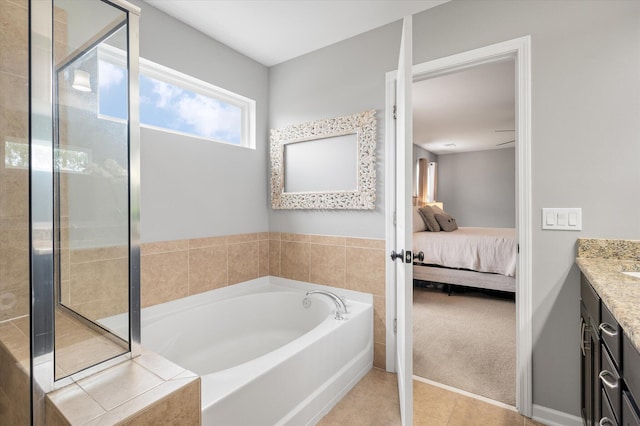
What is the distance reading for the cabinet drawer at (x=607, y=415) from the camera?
2.95ft

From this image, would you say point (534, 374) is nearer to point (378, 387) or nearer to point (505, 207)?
point (378, 387)

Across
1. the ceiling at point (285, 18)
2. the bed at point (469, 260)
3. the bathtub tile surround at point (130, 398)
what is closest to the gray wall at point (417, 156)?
the bed at point (469, 260)

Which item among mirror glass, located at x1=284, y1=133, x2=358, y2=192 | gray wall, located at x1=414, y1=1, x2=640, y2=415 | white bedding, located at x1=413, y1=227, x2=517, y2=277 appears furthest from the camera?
white bedding, located at x1=413, y1=227, x2=517, y2=277

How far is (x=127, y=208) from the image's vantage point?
3.59 feet

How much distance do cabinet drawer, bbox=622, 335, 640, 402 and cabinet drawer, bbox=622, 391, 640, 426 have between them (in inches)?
1.1

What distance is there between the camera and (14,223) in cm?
105

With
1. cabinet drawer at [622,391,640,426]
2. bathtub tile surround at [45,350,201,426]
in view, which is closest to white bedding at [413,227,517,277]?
cabinet drawer at [622,391,640,426]

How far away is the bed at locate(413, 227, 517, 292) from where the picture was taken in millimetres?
3658

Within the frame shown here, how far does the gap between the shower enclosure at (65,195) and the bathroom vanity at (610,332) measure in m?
1.49

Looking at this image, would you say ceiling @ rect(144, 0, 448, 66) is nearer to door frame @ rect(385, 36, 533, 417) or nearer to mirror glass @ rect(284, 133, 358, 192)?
door frame @ rect(385, 36, 533, 417)

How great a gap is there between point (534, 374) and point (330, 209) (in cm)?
168

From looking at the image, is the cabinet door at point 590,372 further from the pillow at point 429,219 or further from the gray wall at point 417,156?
the gray wall at point 417,156

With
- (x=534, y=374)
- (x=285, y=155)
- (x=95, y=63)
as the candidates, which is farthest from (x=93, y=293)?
(x=534, y=374)

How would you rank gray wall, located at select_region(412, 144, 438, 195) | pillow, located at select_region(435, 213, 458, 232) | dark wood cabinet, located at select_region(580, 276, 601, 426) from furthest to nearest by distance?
1. gray wall, located at select_region(412, 144, 438, 195)
2. pillow, located at select_region(435, 213, 458, 232)
3. dark wood cabinet, located at select_region(580, 276, 601, 426)
